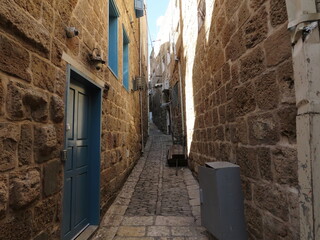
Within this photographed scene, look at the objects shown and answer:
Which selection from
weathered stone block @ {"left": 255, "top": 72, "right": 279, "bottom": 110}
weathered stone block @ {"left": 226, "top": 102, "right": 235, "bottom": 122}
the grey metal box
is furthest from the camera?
weathered stone block @ {"left": 226, "top": 102, "right": 235, "bottom": 122}

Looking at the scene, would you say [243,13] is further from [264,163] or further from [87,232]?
[87,232]

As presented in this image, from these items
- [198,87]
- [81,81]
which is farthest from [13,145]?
[198,87]

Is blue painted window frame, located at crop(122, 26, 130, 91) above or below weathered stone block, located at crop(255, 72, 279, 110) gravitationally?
above

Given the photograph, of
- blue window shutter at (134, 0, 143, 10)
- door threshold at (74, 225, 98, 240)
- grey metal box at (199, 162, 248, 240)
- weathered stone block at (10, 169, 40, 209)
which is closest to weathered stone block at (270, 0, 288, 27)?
grey metal box at (199, 162, 248, 240)

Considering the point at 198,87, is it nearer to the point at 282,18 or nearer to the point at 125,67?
the point at 125,67

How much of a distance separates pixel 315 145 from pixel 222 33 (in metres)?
2.01

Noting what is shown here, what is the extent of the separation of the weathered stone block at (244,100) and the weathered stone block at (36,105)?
180 centimetres

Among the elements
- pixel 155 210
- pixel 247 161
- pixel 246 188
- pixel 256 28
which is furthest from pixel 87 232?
pixel 256 28

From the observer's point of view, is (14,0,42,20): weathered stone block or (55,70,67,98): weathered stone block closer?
(14,0,42,20): weathered stone block

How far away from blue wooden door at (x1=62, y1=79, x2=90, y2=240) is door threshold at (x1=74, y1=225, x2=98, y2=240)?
5 centimetres

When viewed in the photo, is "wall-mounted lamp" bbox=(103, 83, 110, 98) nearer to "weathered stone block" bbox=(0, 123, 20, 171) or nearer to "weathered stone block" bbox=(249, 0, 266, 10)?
"weathered stone block" bbox=(0, 123, 20, 171)

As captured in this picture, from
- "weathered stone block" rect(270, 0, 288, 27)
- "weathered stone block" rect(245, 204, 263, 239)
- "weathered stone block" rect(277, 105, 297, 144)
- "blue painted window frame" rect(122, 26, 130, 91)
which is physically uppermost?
"blue painted window frame" rect(122, 26, 130, 91)

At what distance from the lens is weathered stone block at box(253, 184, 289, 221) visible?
164 centimetres

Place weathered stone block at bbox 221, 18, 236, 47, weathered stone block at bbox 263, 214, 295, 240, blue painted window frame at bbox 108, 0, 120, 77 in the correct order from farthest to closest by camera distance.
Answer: blue painted window frame at bbox 108, 0, 120, 77 < weathered stone block at bbox 221, 18, 236, 47 < weathered stone block at bbox 263, 214, 295, 240
